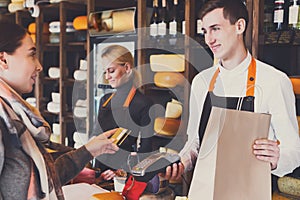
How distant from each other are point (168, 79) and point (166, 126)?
20cm

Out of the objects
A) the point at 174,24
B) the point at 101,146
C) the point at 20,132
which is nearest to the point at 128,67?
the point at 174,24

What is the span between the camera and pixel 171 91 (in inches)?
65.9

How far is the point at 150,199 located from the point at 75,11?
173 cm

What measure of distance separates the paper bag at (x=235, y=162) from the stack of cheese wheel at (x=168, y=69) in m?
0.48

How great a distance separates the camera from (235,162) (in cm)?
116

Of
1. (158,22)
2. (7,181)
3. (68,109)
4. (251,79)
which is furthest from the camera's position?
(68,109)

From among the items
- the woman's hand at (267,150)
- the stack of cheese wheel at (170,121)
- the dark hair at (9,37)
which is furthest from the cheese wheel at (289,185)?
the dark hair at (9,37)

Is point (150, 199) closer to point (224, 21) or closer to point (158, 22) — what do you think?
point (224, 21)

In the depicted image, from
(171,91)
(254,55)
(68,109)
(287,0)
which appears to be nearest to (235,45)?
(254,55)

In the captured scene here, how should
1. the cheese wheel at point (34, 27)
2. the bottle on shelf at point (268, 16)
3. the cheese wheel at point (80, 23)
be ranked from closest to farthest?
1. the bottle on shelf at point (268, 16)
2. the cheese wheel at point (80, 23)
3. the cheese wheel at point (34, 27)

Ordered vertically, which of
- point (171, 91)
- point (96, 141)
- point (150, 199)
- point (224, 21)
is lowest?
point (150, 199)

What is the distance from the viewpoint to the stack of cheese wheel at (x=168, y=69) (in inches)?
64.3

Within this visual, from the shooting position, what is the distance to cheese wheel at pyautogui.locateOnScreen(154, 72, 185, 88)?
1.63 metres

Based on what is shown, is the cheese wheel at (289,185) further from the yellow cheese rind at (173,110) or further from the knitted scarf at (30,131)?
the knitted scarf at (30,131)
